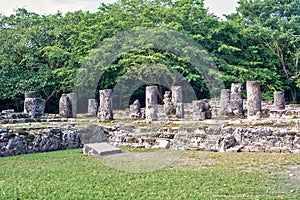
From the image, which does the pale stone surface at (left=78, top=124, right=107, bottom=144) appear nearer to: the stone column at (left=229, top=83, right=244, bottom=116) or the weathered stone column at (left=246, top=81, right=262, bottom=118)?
the weathered stone column at (left=246, top=81, right=262, bottom=118)

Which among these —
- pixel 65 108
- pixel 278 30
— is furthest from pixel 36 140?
pixel 278 30

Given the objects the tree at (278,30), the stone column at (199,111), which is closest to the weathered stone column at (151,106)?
the stone column at (199,111)

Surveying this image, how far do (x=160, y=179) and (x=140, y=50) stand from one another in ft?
67.8

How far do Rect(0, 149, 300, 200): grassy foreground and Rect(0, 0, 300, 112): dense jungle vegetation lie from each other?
686 inches

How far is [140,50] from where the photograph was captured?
28.1 meters

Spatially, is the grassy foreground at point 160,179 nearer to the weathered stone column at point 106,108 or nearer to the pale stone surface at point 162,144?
the pale stone surface at point 162,144

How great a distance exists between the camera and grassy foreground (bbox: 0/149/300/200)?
6875mm

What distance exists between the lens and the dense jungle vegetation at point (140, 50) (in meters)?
28.8

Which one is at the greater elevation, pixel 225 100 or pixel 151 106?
pixel 225 100

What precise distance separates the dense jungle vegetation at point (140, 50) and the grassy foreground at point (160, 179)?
17.4 m

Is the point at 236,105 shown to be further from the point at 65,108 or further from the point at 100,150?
the point at 100,150

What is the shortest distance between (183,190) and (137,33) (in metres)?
22.8

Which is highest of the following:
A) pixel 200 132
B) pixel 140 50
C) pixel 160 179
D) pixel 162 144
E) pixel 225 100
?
pixel 140 50

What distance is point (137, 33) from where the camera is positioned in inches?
1136
